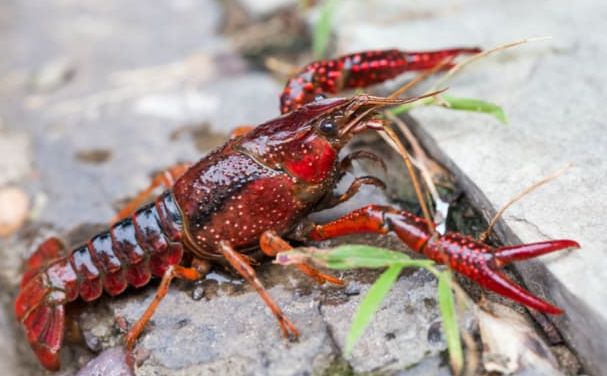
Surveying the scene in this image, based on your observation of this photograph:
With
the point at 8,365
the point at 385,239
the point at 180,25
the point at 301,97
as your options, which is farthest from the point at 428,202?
the point at 180,25

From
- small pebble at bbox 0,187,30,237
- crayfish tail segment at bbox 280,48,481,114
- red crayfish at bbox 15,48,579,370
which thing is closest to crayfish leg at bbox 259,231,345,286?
red crayfish at bbox 15,48,579,370

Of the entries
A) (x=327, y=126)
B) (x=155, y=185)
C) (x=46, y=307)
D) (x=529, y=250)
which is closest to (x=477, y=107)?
(x=327, y=126)

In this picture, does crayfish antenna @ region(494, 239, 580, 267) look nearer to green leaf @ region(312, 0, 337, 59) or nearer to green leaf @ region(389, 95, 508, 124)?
green leaf @ region(389, 95, 508, 124)

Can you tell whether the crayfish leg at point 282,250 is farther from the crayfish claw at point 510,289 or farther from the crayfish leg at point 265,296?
the crayfish claw at point 510,289

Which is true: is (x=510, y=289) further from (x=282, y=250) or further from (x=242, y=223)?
→ (x=242, y=223)

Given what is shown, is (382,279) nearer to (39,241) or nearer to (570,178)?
(570,178)

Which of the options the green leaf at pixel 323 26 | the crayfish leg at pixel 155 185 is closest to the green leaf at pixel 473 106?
the green leaf at pixel 323 26
